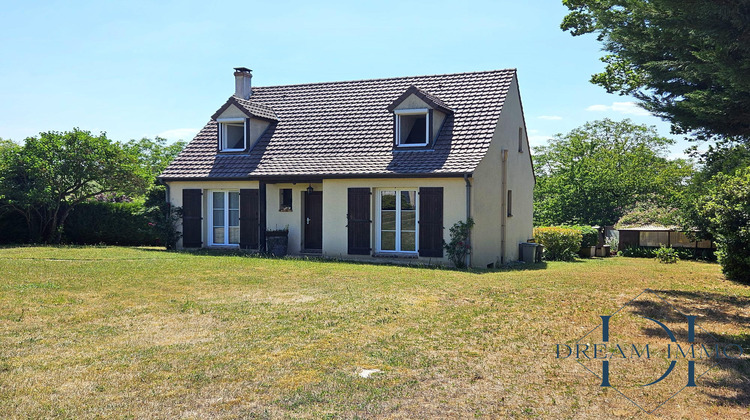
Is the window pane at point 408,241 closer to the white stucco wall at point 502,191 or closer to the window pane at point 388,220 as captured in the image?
the window pane at point 388,220

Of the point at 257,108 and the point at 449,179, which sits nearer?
the point at 449,179

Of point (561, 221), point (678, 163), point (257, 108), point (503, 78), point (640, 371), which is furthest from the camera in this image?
point (678, 163)

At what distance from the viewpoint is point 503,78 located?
20.1 metres

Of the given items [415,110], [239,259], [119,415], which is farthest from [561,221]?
[119,415]

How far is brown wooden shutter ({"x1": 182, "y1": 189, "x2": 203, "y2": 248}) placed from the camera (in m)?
20.7

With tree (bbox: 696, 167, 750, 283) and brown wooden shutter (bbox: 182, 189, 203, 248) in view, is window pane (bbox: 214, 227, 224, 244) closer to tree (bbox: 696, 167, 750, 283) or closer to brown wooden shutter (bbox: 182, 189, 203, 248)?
brown wooden shutter (bbox: 182, 189, 203, 248)

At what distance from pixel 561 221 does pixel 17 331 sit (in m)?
29.0

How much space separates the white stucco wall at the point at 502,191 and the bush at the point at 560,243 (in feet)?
2.29

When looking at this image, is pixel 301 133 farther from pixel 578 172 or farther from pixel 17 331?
pixel 578 172

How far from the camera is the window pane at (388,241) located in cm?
1812

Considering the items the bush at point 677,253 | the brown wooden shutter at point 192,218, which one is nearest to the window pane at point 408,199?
the brown wooden shutter at point 192,218

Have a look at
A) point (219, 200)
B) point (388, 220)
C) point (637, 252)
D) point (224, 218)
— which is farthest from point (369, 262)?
point (637, 252)

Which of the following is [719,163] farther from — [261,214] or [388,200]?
[261,214]

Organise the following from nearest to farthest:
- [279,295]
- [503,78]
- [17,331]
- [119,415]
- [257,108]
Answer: [119,415], [17,331], [279,295], [503,78], [257,108]
